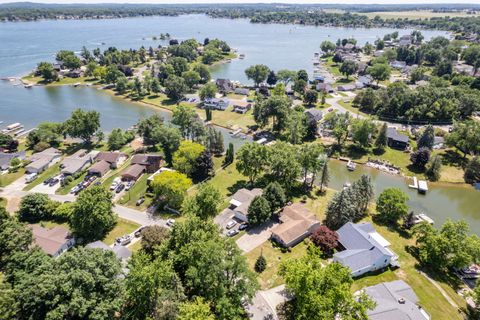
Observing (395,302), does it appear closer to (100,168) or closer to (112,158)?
(100,168)

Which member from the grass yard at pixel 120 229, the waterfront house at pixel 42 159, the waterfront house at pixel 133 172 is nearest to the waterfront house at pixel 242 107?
the waterfront house at pixel 133 172

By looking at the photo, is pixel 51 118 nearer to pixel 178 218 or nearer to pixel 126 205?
pixel 126 205

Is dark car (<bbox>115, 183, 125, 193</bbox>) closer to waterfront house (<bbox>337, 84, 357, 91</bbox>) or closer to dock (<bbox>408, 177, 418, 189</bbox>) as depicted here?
dock (<bbox>408, 177, 418, 189</bbox>)

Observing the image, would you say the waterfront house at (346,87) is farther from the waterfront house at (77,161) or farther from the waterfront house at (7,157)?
the waterfront house at (7,157)

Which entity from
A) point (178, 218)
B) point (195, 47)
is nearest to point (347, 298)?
point (178, 218)

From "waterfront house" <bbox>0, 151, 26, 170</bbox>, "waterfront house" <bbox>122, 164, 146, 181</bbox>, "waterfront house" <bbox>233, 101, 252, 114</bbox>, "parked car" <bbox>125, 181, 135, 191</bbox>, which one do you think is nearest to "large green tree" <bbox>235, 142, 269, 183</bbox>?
"waterfront house" <bbox>122, 164, 146, 181</bbox>
